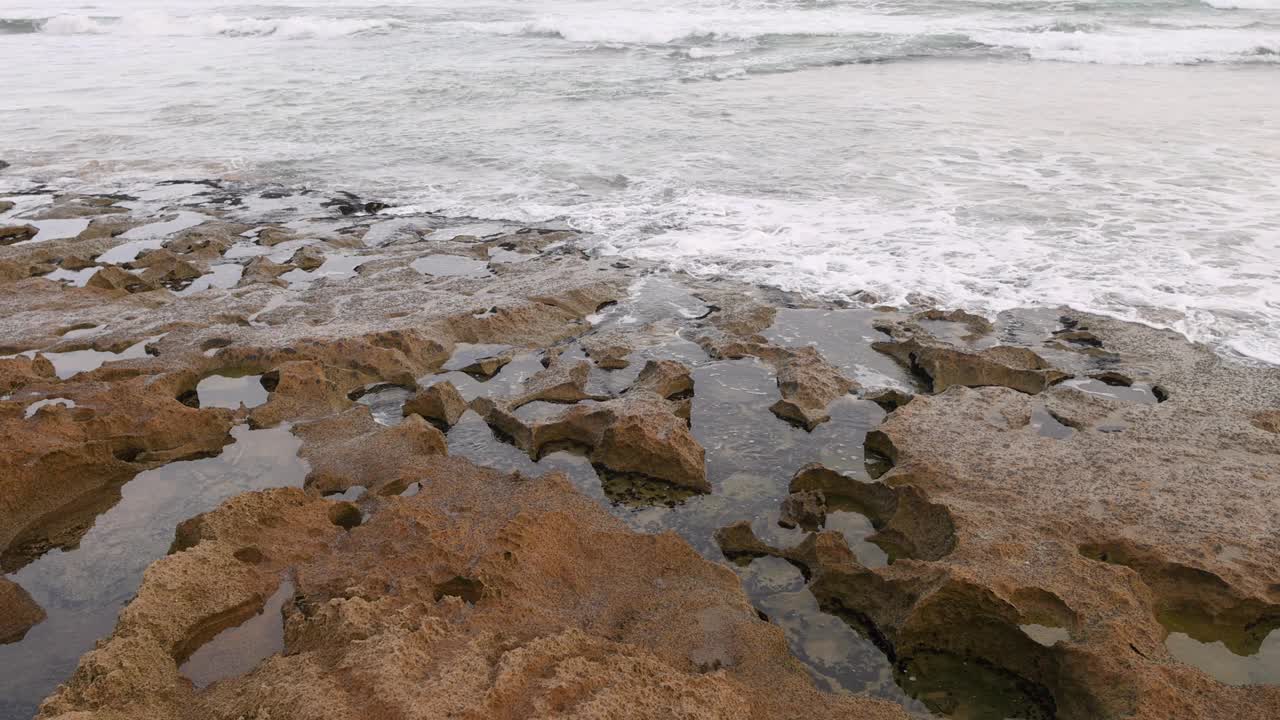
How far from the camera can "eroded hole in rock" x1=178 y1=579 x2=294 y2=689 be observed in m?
2.93

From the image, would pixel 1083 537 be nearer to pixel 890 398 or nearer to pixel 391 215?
pixel 890 398

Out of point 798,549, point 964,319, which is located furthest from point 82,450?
point 964,319

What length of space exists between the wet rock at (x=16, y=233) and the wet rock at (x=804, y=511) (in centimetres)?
801

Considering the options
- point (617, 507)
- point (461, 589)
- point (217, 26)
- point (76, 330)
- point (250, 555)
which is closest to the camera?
point (461, 589)

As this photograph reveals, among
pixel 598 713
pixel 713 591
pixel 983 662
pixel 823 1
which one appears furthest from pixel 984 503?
pixel 823 1

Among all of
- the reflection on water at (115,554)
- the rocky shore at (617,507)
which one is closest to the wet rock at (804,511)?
the rocky shore at (617,507)

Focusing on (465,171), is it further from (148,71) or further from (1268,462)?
(148,71)

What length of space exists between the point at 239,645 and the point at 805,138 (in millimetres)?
10134

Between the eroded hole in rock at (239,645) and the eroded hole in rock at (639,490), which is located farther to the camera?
the eroded hole in rock at (639,490)

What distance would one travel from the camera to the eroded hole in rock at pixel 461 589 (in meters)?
3.12

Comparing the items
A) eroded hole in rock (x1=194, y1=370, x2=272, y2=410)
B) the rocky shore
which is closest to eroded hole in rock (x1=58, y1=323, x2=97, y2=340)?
A: the rocky shore

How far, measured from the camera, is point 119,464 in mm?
4242

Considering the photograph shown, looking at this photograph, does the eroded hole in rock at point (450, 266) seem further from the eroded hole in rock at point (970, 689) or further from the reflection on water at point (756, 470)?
the eroded hole in rock at point (970, 689)

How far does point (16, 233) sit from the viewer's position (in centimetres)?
834
